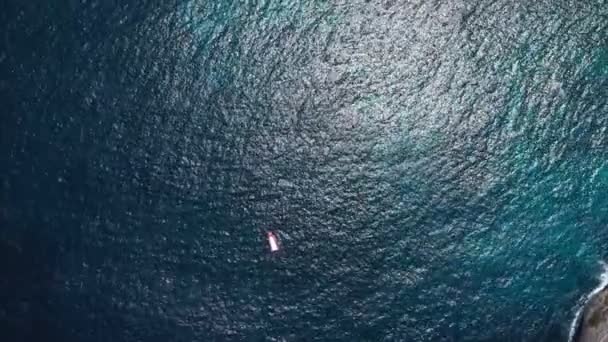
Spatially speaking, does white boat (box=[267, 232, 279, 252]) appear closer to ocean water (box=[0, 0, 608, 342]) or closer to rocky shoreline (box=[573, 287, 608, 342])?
ocean water (box=[0, 0, 608, 342])

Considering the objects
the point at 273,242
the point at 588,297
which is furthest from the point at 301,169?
the point at 588,297

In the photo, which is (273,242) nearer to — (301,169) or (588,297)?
(301,169)

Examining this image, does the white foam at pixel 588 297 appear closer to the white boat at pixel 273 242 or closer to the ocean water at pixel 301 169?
the ocean water at pixel 301 169

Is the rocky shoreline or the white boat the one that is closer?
the rocky shoreline

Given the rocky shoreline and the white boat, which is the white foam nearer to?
the rocky shoreline

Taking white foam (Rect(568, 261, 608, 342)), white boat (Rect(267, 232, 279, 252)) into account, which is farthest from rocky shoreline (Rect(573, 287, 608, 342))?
white boat (Rect(267, 232, 279, 252))

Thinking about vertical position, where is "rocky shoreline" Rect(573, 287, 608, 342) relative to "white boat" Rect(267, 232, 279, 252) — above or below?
below

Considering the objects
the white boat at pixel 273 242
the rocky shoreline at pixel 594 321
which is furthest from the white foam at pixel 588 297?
the white boat at pixel 273 242

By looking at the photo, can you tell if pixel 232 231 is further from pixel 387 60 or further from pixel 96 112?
pixel 387 60
